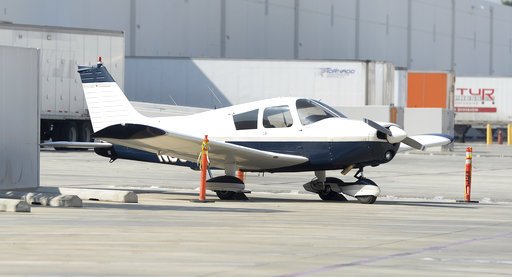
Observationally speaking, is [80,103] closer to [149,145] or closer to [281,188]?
[281,188]

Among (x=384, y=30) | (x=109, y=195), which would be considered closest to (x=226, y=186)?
(x=109, y=195)

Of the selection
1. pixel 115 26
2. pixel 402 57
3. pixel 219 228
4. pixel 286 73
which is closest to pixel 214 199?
pixel 219 228

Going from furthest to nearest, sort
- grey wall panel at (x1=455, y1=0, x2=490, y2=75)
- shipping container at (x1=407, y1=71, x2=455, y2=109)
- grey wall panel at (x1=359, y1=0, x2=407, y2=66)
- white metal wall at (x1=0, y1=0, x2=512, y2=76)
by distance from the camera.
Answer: grey wall panel at (x1=455, y1=0, x2=490, y2=75), grey wall panel at (x1=359, y1=0, x2=407, y2=66), shipping container at (x1=407, y1=71, x2=455, y2=109), white metal wall at (x1=0, y1=0, x2=512, y2=76)

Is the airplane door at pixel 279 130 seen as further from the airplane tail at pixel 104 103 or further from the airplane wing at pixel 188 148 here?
the airplane tail at pixel 104 103

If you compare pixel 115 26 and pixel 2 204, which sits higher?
pixel 115 26

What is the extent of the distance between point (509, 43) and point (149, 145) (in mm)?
83462

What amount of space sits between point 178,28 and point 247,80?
959cm

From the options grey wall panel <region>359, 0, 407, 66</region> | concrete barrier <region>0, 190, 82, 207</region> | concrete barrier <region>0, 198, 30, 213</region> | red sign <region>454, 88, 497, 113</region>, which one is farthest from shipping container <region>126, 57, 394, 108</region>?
concrete barrier <region>0, 198, 30, 213</region>

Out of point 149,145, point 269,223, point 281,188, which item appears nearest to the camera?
point 269,223

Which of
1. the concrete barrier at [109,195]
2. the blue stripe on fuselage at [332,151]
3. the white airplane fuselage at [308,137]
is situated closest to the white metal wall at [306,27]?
the white airplane fuselage at [308,137]

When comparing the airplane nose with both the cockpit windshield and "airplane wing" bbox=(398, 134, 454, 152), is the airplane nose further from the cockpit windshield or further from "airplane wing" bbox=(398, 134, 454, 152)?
"airplane wing" bbox=(398, 134, 454, 152)

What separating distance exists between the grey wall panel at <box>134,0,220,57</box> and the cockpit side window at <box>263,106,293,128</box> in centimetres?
3730

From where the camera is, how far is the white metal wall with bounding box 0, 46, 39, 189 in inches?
782

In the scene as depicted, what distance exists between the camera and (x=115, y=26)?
5572cm
